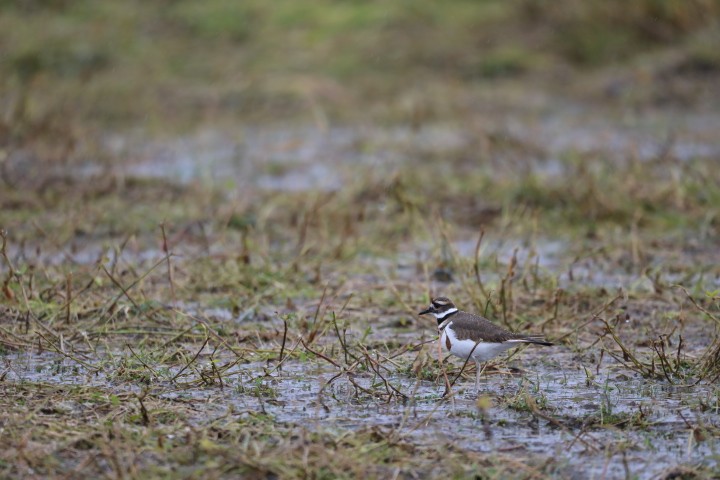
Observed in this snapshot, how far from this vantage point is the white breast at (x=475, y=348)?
19.0 ft

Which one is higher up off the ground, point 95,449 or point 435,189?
point 95,449

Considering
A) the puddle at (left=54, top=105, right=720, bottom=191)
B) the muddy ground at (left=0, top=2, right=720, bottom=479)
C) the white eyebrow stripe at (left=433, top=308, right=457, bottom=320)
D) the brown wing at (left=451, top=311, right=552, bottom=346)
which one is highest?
the brown wing at (left=451, top=311, right=552, bottom=346)

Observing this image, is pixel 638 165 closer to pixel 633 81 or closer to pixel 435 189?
pixel 435 189

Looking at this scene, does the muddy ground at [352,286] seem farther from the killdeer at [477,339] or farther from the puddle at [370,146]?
the killdeer at [477,339]

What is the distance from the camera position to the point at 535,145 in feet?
42.4

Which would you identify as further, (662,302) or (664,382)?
(662,302)

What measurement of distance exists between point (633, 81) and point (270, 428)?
12218 millimetres

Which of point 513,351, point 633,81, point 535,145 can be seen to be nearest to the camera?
point 513,351

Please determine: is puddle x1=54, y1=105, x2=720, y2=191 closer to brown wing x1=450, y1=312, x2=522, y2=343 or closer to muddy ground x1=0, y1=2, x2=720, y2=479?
muddy ground x1=0, y1=2, x2=720, y2=479

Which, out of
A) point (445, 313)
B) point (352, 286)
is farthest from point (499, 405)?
point (352, 286)

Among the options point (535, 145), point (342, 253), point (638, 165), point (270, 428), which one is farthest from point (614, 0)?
point (270, 428)

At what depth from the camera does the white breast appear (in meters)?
5.80

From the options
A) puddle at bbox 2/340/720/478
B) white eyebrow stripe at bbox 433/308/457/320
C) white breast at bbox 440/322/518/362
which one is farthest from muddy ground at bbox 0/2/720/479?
white eyebrow stripe at bbox 433/308/457/320

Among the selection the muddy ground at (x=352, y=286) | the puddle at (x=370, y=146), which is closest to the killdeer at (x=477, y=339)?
the muddy ground at (x=352, y=286)
